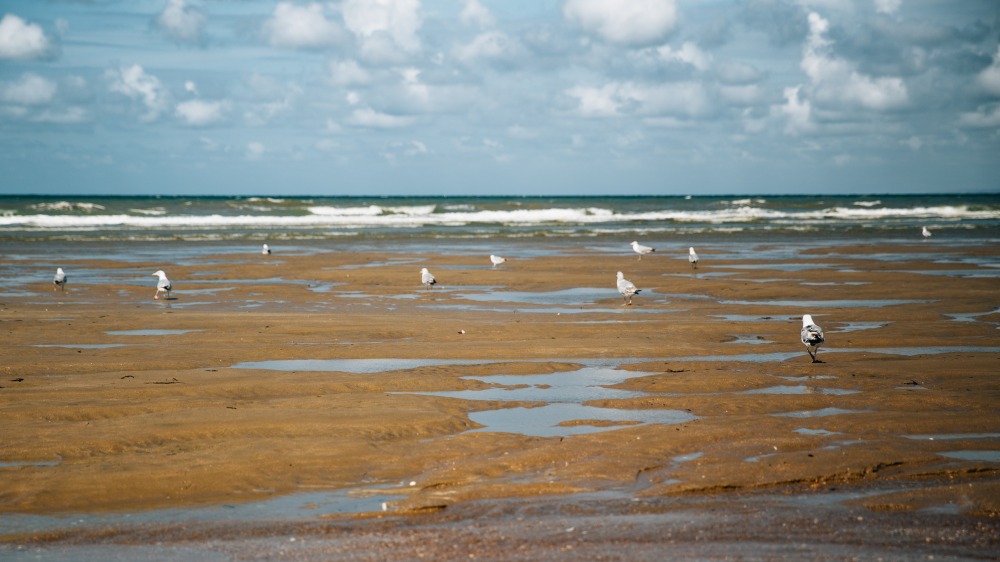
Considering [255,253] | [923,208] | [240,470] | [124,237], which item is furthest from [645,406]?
[923,208]

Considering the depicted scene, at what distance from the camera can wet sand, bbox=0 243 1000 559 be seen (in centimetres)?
680

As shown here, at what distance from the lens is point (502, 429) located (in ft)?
32.2

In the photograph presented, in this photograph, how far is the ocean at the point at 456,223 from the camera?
2085 inches

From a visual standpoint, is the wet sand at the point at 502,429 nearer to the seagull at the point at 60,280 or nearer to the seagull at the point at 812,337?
the seagull at the point at 812,337

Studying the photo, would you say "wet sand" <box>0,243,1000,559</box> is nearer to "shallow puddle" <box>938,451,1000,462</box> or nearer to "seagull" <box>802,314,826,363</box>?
"shallow puddle" <box>938,451,1000,462</box>

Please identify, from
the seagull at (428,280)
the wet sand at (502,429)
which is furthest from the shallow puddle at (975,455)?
the seagull at (428,280)

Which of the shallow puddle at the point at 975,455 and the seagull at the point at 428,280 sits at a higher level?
the seagull at the point at 428,280

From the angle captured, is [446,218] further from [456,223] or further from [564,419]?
[564,419]

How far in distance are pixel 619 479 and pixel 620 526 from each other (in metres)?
1.26

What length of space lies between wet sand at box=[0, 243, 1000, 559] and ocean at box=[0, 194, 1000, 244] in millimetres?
33087

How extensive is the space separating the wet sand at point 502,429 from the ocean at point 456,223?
109ft

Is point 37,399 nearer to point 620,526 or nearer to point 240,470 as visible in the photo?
point 240,470

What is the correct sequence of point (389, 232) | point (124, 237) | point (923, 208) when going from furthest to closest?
point (923, 208) < point (389, 232) < point (124, 237)

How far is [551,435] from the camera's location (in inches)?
376
